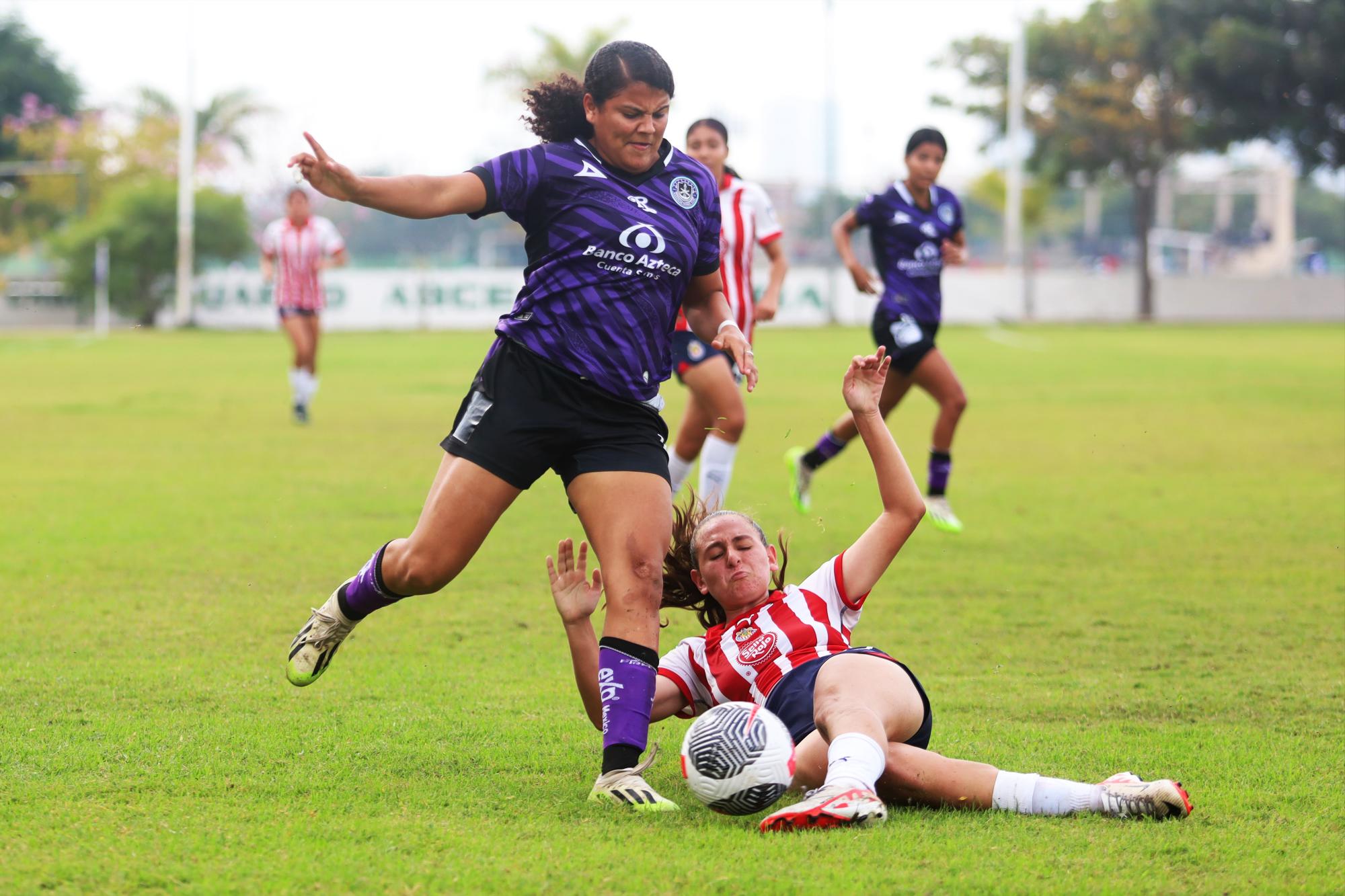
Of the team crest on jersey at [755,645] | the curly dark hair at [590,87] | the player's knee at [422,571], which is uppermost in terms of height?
the curly dark hair at [590,87]

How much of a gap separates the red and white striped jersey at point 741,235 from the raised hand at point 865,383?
15.5 ft

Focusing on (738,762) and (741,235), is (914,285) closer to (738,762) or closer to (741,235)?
(741,235)

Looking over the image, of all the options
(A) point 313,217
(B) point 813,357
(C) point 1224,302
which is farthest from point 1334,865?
(C) point 1224,302

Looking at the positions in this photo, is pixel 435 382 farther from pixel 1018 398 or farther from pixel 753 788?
pixel 753 788

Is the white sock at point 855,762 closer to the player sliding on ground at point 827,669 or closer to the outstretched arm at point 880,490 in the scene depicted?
the player sliding on ground at point 827,669

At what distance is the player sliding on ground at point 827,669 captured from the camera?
12.3 ft

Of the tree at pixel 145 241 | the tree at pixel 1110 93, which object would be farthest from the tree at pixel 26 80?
the tree at pixel 1110 93

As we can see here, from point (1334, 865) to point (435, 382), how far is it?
18.6 metres

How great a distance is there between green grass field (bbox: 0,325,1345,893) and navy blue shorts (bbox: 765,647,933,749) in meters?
0.28

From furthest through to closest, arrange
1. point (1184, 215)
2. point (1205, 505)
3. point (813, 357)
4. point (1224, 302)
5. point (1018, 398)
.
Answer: point (1184, 215), point (1224, 302), point (813, 357), point (1018, 398), point (1205, 505)

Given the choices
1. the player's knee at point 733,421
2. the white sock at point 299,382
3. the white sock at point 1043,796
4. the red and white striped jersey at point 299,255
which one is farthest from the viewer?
the red and white striped jersey at point 299,255

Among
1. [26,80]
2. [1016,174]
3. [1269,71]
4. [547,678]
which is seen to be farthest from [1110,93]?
[547,678]

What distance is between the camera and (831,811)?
3541mm

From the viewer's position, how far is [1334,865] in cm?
343
